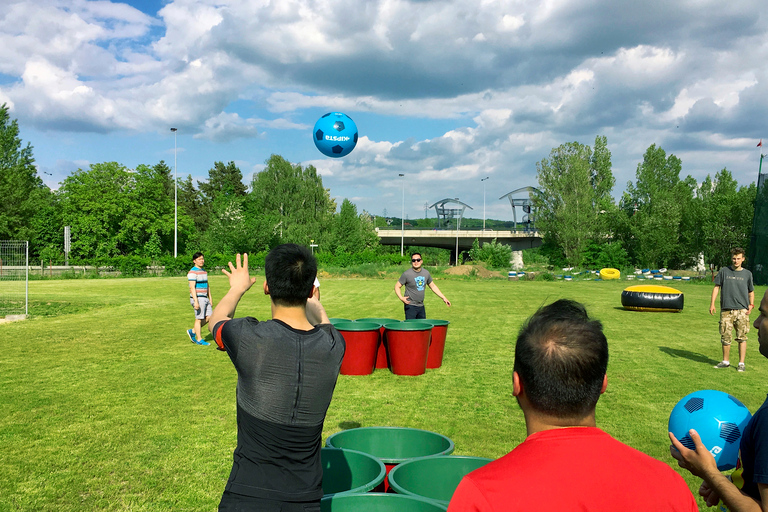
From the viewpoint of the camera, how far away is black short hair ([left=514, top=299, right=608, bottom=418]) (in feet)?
5.49

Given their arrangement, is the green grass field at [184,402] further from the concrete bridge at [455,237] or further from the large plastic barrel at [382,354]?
the concrete bridge at [455,237]

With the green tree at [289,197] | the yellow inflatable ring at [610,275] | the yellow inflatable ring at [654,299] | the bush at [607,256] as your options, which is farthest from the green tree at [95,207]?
the yellow inflatable ring at [654,299]

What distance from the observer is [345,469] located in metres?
3.95

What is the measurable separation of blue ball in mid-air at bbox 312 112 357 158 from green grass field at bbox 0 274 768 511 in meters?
3.95

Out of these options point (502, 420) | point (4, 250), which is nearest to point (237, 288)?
point (502, 420)

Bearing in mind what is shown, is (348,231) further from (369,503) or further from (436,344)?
(369,503)

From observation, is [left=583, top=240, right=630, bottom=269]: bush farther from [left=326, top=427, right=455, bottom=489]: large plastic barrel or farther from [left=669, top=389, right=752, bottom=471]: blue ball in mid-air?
[left=669, top=389, right=752, bottom=471]: blue ball in mid-air

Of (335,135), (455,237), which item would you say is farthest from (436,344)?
(455,237)

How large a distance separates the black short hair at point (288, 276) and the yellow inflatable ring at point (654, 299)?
21494 mm

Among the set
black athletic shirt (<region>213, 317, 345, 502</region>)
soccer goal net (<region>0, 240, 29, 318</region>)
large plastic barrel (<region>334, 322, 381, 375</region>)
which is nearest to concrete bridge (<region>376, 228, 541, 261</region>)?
soccer goal net (<region>0, 240, 29, 318</region>)

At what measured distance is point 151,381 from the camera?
30.8 feet

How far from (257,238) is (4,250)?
37473mm

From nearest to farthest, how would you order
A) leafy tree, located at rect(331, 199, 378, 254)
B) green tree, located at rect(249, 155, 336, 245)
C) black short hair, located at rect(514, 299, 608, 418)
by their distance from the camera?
black short hair, located at rect(514, 299, 608, 418) < leafy tree, located at rect(331, 199, 378, 254) < green tree, located at rect(249, 155, 336, 245)

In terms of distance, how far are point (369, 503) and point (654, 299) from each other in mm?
21048
